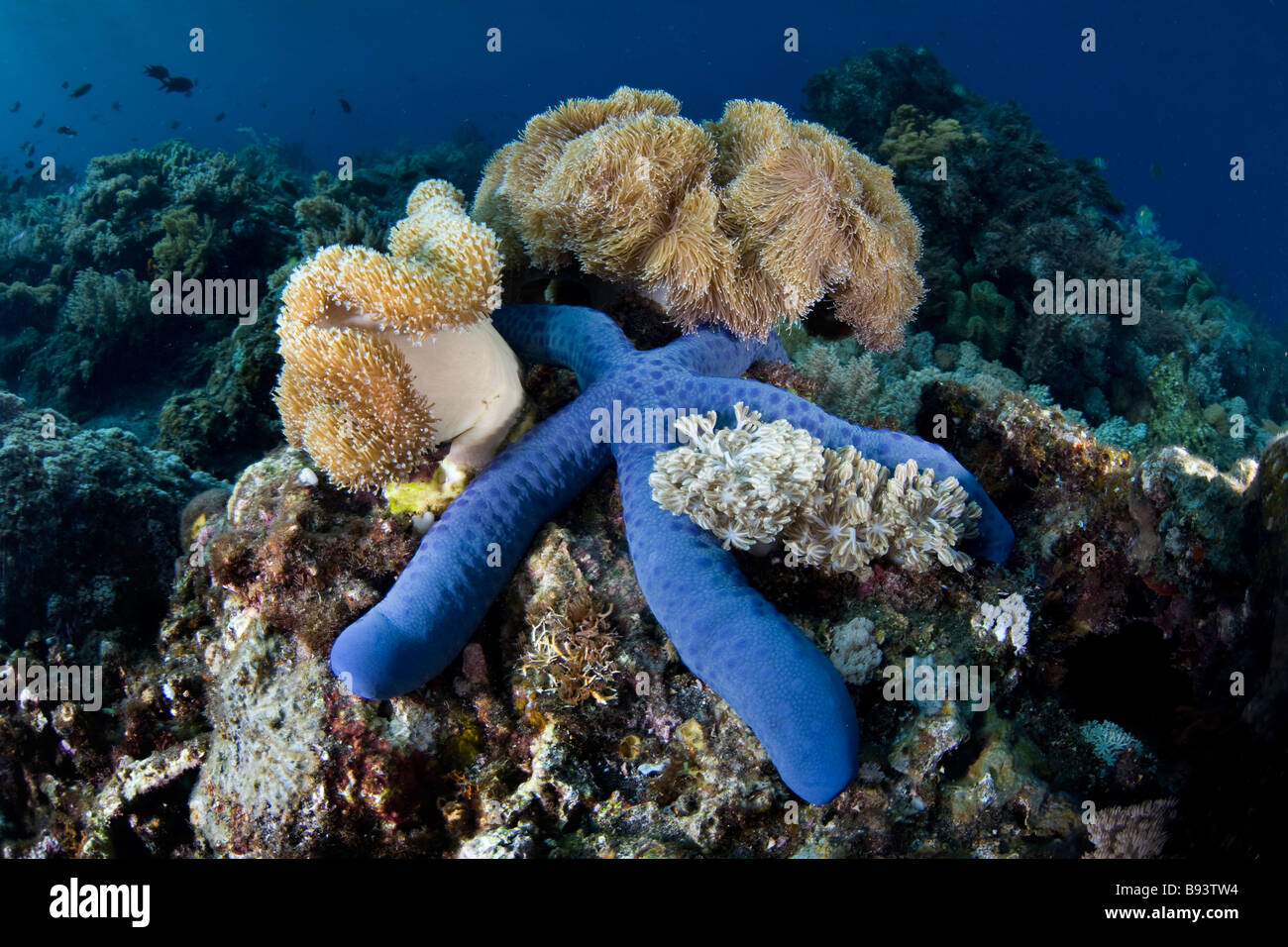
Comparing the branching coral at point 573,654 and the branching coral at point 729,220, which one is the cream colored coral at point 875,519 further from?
the branching coral at point 729,220

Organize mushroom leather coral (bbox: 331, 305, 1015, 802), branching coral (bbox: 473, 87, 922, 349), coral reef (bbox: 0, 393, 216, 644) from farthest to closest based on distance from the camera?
1. coral reef (bbox: 0, 393, 216, 644)
2. branching coral (bbox: 473, 87, 922, 349)
3. mushroom leather coral (bbox: 331, 305, 1015, 802)

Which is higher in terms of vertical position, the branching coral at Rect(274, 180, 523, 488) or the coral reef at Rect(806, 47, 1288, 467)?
the coral reef at Rect(806, 47, 1288, 467)

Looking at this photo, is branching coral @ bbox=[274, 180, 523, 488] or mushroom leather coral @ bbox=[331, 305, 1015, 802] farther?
branching coral @ bbox=[274, 180, 523, 488]

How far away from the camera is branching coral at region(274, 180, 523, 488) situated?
2.95 meters

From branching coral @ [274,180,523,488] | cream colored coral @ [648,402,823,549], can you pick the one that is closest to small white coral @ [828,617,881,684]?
cream colored coral @ [648,402,823,549]

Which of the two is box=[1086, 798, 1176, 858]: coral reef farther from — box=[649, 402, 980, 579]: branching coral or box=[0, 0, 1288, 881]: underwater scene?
box=[649, 402, 980, 579]: branching coral

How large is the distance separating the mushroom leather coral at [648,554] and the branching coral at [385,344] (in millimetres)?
450

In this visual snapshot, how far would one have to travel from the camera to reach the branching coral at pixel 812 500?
116 inches

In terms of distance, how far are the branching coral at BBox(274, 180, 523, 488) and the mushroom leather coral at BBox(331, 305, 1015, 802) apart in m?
0.45

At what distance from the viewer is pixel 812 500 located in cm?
298

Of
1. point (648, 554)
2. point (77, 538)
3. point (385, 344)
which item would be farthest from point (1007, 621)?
point (77, 538)

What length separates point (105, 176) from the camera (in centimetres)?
1249

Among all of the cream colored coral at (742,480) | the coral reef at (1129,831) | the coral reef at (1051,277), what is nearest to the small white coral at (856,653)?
the cream colored coral at (742,480)
